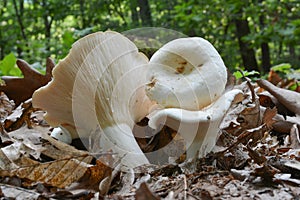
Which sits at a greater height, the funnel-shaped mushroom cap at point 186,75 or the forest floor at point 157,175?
the funnel-shaped mushroom cap at point 186,75

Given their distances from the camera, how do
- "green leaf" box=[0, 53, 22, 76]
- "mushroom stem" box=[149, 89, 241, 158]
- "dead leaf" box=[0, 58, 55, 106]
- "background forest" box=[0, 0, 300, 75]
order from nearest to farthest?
"mushroom stem" box=[149, 89, 241, 158]
"dead leaf" box=[0, 58, 55, 106]
"green leaf" box=[0, 53, 22, 76]
"background forest" box=[0, 0, 300, 75]

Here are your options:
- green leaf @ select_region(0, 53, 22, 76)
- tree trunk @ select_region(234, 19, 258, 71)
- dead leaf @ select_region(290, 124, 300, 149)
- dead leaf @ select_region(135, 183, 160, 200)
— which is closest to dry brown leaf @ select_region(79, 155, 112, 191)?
dead leaf @ select_region(135, 183, 160, 200)

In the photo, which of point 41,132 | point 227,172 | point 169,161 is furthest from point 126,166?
point 41,132

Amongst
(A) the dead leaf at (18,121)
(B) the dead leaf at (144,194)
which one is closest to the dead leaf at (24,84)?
(A) the dead leaf at (18,121)

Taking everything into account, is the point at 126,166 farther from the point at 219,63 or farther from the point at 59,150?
the point at 219,63

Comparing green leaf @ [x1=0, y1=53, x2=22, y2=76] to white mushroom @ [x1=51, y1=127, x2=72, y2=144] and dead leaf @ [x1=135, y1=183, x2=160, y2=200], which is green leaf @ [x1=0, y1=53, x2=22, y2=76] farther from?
dead leaf @ [x1=135, y1=183, x2=160, y2=200]

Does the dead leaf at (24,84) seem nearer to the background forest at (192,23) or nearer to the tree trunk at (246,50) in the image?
the background forest at (192,23)
